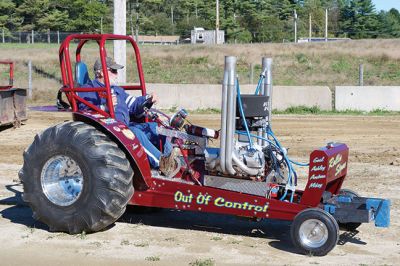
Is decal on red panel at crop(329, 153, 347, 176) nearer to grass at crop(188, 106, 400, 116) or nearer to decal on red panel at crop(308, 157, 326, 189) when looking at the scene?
decal on red panel at crop(308, 157, 326, 189)

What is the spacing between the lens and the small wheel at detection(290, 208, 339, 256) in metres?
6.06

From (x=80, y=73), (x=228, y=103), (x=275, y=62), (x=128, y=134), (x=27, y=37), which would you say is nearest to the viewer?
(x=228, y=103)

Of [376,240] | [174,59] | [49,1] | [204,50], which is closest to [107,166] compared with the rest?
[376,240]

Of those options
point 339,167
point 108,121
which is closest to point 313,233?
point 339,167

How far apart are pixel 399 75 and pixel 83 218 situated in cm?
2858

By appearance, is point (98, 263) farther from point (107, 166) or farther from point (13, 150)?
point (13, 150)

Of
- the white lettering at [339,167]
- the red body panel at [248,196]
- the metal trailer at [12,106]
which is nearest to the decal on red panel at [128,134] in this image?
the red body panel at [248,196]

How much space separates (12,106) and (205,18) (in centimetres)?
7153

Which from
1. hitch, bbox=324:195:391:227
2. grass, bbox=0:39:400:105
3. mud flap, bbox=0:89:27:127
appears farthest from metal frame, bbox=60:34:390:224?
grass, bbox=0:39:400:105

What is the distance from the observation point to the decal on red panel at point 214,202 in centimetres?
646

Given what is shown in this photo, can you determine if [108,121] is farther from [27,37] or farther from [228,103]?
[27,37]

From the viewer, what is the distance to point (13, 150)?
42.0 feet

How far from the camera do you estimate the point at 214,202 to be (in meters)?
6.59

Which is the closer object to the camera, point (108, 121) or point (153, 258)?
point (153, 258)
